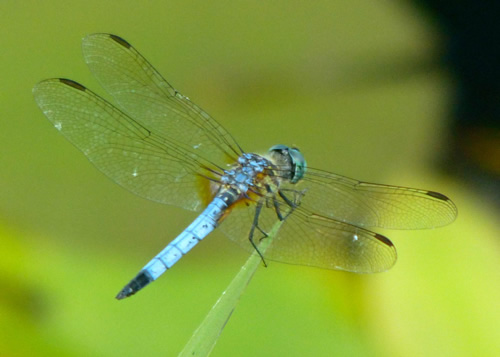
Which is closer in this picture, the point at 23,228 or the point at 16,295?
the point at 16,295

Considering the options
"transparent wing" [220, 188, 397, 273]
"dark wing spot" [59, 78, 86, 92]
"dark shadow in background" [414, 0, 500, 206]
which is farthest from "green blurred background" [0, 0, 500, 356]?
"dark wing spot" [59, 78, 86, 92]

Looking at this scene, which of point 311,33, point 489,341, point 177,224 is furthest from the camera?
point 311,33

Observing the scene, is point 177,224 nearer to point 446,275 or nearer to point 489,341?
point 446,275

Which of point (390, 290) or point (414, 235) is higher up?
point (414, 235)

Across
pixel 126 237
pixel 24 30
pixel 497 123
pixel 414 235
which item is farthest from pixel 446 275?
pixel 24 30

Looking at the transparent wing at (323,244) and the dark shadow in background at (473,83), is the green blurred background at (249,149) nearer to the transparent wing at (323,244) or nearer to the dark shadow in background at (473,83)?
the dark shadow in background at (473,83)

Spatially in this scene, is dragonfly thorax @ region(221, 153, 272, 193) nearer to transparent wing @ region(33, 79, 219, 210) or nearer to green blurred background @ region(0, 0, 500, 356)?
transparent wing @ region(33, 79, 219, 210)
